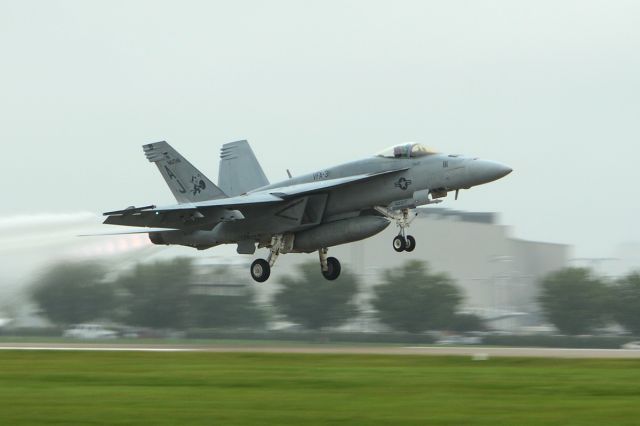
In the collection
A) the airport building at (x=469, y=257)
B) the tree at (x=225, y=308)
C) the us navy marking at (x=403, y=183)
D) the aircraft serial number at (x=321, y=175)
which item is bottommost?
the tree at (x=225, y=308)

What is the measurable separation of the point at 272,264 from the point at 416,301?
27.9 meters

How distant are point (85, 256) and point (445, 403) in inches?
1037

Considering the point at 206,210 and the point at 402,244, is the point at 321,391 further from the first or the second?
the point at 206,210

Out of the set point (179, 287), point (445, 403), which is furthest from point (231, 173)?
point (445, 403)

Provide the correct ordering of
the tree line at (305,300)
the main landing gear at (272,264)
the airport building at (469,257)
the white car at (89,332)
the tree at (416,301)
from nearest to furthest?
the main landing gear at (272,264) < the tree line at (305,300) < the white car at (89,332) < the tree at (416,301) < the airport building at (469,257)

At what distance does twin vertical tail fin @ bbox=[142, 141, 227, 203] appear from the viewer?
116ft

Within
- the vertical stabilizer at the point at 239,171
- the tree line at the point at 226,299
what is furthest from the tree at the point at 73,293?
the vertical stabilizer at the point at 239,171

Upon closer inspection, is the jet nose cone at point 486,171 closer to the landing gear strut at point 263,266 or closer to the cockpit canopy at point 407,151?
the cockpit canopy at point 407,151

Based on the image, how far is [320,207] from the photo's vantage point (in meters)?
31.4

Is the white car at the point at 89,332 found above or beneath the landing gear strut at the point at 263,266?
beneath

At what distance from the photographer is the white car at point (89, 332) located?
4462 centimetres

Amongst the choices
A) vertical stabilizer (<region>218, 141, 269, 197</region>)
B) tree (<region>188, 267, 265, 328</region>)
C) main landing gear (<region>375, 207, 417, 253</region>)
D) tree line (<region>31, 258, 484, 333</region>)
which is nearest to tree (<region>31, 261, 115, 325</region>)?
tree line (<region>31, 258, 484, 333</region>)

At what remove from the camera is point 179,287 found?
159 feet

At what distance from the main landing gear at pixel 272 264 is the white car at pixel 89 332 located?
14.0 meters
